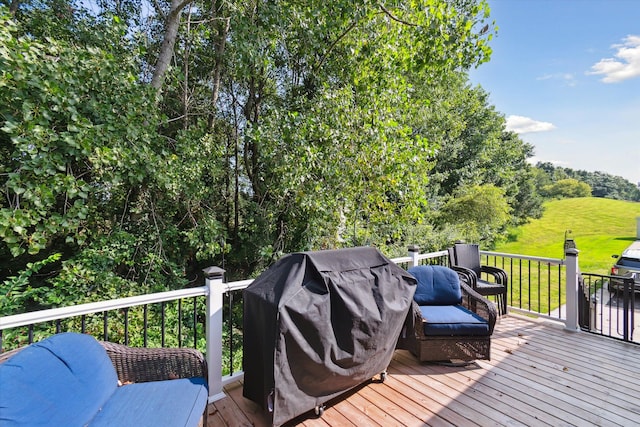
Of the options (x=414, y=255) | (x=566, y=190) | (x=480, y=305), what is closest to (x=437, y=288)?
(x=480, y=305)

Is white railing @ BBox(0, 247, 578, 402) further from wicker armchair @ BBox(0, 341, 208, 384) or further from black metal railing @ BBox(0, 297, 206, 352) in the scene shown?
black metal railing @ BBox(0, 297, 206, 352)

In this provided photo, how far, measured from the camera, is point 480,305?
2.98m

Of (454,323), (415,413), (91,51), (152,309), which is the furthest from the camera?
(152,309)

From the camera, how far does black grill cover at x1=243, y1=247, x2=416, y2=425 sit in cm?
179

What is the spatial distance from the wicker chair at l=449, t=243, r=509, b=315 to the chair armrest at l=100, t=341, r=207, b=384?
3.41 metres

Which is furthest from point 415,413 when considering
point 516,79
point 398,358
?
point 516,79

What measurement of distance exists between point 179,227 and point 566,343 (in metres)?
5.92

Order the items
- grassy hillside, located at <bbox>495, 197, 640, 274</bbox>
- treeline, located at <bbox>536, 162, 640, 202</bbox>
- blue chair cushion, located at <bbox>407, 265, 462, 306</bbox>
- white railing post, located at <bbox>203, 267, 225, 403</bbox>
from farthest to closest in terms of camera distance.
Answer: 1. treeline, located at <bbox>536, 162, 640, 202</bbox>
2. grassy hillside, located at <bbox>495, 197, 640, 274</bbox>
3. blue chair cushion, located at <bbox>407, 265, 462, 306</bbox>
4. white railing post, located at <bbox>203, 267, 225, 403</bbox>

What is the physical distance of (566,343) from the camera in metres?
3.34

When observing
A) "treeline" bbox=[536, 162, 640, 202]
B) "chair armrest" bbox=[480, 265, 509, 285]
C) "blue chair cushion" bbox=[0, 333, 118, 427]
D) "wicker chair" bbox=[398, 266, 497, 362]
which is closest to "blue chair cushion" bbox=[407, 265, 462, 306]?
"wicker chair" bbox=[398, 266, 497, 362]

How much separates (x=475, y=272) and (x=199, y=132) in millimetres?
4884

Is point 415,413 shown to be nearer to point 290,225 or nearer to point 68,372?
point 68,372

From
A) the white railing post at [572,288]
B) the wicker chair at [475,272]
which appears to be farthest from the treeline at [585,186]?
the white railing post at [572,288]

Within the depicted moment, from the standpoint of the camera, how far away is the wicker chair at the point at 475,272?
387 centimetres
